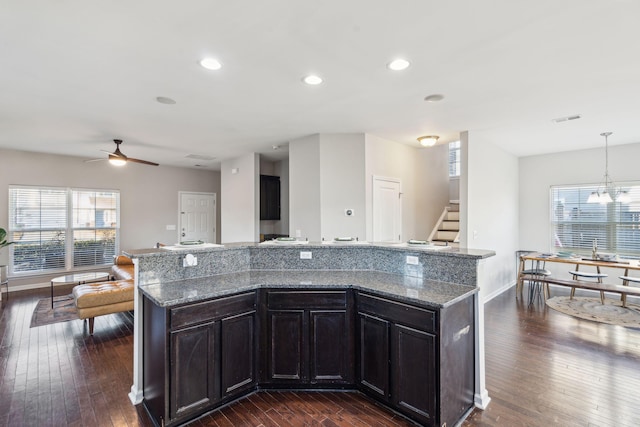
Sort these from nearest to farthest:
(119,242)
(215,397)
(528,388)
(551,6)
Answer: (551,6)
(215,397)
(528,388)
(119,242)

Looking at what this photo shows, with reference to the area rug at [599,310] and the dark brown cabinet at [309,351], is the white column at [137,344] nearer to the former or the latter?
the dark brown cabinet at [309,351]

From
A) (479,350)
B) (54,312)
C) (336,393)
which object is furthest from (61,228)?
(479,350)

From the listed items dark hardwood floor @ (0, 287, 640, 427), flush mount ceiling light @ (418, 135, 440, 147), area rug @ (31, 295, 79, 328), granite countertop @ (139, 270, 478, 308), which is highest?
flush mount ceiling light @ (418, 135, 440, 147)

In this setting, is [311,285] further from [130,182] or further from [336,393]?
[130,182]

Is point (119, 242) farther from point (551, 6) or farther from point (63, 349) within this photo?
point (551, 6)

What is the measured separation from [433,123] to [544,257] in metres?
3.25

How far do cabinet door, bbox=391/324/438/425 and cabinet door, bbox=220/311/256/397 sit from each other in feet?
3.69

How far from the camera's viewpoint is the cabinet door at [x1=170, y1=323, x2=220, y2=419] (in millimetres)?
2104

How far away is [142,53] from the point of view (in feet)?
8.03

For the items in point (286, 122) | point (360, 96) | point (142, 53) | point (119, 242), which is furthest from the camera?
point (119, 242)

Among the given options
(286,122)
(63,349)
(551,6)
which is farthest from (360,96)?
(63,349)

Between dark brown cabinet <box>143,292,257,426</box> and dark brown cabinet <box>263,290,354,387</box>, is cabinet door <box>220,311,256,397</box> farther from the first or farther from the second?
dark brown cabinet <box>263,290,354,387</box>

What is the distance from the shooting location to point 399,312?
2.22 metres

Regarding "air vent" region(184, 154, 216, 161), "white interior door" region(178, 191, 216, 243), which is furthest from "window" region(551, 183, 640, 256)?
"white interior door" region(178, 191, 216, 243)
